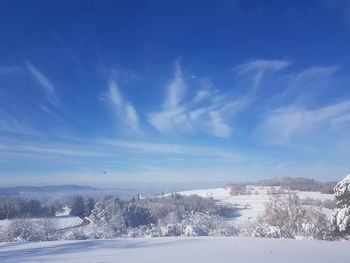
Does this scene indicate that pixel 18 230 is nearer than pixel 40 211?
Yes

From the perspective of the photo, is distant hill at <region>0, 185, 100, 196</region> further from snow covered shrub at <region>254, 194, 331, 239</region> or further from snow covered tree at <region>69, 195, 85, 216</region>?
snow covered shrub at <region>254, 194, 331, 239</region>


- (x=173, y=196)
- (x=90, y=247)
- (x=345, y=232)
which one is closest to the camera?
(x=90, y=247)

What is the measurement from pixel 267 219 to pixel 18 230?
12.6m

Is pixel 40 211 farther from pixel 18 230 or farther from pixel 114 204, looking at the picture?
pixel 18 230

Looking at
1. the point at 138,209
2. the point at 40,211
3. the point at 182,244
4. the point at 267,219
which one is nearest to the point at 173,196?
the point at 138,209

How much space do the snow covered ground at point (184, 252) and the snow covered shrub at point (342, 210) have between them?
686 centimetres

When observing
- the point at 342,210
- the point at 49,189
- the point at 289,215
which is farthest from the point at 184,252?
the point at 49,189

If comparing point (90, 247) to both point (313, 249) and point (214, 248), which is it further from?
point (313, 249)

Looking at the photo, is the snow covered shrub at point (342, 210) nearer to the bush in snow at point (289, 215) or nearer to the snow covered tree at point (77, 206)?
the bush in snow at point (289, 215)

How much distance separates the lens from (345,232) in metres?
13.1

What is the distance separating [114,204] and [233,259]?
36762 millimetres

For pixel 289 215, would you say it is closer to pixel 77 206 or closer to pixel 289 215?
pixel 289 215

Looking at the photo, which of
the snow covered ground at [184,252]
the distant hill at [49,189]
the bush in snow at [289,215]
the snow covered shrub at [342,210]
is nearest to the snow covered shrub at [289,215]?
the bush in snow at [289,215]

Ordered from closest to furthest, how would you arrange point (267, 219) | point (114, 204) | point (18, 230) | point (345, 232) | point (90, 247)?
point (90, 247), point (345, 232), point (18, 230), point (267, 219), point (114, 204)
